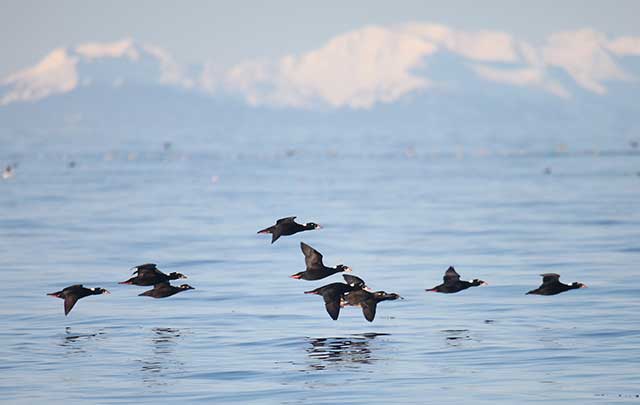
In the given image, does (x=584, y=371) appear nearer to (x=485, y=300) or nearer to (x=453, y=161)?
(x=485, y=300)

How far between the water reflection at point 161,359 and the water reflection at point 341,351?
266cm

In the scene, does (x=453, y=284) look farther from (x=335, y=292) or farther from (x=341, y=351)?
(x=341, y=351)

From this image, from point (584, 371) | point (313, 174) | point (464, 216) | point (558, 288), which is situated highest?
point (313, 174)

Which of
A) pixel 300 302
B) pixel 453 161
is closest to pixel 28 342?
pixel 300 302

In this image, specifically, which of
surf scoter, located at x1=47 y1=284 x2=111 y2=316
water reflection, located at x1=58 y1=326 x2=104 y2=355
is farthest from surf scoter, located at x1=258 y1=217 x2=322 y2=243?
water reflection, located at x1=58 y1=326 x2=104 y2=355

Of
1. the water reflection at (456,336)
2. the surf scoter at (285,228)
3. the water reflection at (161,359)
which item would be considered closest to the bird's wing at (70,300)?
the water reflection at (161,359)

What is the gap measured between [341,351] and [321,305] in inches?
275

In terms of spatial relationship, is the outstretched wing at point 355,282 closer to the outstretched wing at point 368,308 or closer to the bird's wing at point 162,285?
the outstretched wing at point 368,308

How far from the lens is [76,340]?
2897 cm

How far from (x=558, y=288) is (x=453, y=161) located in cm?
10939

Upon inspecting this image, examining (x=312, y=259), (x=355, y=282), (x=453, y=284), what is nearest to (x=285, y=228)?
(x=312, y=259)

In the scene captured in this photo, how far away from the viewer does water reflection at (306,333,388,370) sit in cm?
2578

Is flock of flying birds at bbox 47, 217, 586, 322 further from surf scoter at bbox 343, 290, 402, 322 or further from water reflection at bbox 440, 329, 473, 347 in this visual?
water reflection at bbox 440, 329, 473, 347

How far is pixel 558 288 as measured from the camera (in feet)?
101
